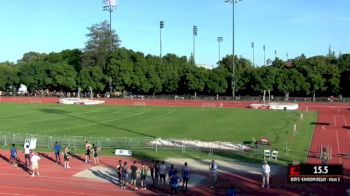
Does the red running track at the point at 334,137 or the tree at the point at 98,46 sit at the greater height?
the tree at the point at 98,46

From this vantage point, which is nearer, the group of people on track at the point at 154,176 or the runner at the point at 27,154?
the group of people on track at the point at 154,176

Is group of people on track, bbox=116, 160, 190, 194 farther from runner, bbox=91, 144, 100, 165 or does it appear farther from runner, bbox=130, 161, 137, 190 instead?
runner, bbox=91, 144, 100, 165

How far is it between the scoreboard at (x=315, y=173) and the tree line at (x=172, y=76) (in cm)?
7445

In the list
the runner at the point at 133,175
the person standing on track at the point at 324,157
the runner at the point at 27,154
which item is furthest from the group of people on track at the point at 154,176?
the person standing on track at the point at 324,157

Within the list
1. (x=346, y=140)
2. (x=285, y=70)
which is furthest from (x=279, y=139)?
(x=285, y=70)

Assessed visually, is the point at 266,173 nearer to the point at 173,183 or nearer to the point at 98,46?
the point at 173,183

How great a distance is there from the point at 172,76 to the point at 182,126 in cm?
5579

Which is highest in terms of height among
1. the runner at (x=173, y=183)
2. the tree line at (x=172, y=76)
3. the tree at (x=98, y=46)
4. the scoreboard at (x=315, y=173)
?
the tree at (x=98, y=46)

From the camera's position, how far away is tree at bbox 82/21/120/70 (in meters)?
121

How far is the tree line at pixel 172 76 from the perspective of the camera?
9100cm

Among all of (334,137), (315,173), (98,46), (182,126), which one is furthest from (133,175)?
(98,46)

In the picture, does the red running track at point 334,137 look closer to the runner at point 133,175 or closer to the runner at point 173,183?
the runner at point 173,183

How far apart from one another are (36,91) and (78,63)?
18.3m

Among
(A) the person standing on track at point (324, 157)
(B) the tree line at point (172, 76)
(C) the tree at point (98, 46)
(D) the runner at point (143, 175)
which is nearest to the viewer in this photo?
(D) the runner at point (143, 175)
